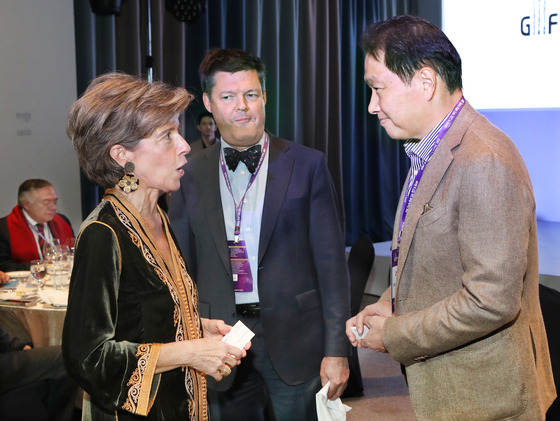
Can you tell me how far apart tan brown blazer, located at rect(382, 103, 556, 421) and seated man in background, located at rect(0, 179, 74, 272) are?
12.2 feet

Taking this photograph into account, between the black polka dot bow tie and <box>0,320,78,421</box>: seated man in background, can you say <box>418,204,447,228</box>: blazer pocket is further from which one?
<box>0,320,78,421</box>: seated man in background

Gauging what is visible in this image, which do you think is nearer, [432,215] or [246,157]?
[432,215]

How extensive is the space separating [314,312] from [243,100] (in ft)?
2.68

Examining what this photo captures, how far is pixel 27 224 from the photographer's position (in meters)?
4.83

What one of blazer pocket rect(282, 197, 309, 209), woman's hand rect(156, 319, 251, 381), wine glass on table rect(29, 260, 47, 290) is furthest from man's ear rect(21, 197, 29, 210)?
woman's hand rect(156, 319, 251, 381)

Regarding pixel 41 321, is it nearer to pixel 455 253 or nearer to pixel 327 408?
pixel 327 408

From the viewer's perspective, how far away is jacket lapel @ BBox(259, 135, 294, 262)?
2.22 m

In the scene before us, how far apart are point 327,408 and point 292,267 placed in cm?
51

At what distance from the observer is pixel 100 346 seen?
1477 millimetres

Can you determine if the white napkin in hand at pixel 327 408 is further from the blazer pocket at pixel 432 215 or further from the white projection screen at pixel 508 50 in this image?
the white projection screen at pixel 508 50

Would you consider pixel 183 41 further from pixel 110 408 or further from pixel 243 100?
pixel 110 408

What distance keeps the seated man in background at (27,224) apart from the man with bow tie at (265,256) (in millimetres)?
2782

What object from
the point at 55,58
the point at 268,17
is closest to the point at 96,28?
the point at 55,58

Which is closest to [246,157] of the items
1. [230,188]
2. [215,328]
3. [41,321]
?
[230,188]
